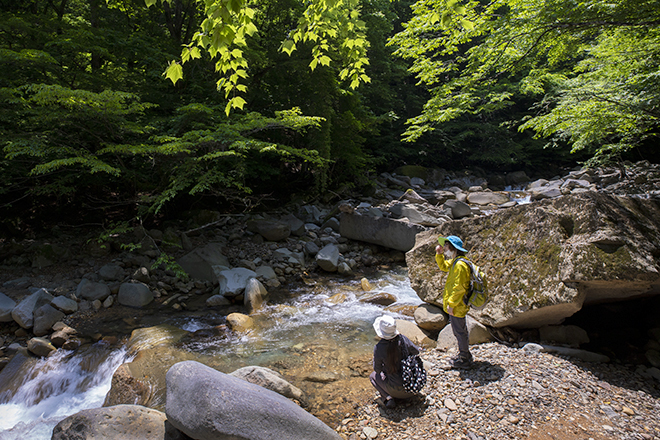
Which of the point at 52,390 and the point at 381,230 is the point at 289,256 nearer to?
the point at 381,230

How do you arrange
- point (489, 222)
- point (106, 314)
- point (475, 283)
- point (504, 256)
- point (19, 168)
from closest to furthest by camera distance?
point (475, 283) < point (504, 256) < point (489, 222) < point (106, 314) < point (19, 168)

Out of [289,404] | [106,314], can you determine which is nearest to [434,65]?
[289,404]

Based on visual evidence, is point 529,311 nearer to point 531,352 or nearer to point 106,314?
point 531,352

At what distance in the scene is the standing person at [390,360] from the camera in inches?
135

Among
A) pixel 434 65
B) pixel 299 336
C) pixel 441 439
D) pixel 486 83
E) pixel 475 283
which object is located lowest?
pixel 299 336

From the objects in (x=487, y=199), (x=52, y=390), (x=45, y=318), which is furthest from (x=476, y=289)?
(x=487, y=199)

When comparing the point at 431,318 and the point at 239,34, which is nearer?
the point at 239,34

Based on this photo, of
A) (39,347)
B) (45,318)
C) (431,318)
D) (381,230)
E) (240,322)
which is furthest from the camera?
(381,230)

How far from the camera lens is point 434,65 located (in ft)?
19.4

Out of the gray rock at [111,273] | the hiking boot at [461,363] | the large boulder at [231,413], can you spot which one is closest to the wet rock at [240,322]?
the large boulder at [231,413]

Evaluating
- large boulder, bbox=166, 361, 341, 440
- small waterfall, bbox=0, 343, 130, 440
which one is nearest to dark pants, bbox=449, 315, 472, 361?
large boulder, bbox=166, 361, 341, 440

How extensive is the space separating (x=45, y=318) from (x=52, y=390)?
5.52 ft

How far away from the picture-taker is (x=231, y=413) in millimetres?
2820

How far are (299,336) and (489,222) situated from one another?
3.60 metres
